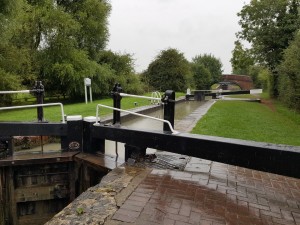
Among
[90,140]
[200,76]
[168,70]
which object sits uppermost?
[168,70]

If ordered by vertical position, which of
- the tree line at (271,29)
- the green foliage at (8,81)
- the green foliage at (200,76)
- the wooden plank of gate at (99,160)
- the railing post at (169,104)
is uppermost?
the tree line at (271,29)

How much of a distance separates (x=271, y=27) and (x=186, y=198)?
21502 mm

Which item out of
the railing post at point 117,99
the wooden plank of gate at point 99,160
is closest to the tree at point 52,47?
the wooden plank of gate at point 99,160

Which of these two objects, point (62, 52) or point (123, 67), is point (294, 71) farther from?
point (123, 67)

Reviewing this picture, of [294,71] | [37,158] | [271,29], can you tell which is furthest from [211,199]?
[271,29]

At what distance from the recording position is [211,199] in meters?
3.35

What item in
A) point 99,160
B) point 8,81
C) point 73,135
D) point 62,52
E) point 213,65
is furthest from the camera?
point 213,65

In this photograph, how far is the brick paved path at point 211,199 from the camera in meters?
2.91

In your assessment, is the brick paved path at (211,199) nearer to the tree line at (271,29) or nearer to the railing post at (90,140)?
the railing post at (90,140)

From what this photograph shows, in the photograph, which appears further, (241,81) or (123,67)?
(241,81)

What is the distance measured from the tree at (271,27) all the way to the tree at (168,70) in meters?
8.92

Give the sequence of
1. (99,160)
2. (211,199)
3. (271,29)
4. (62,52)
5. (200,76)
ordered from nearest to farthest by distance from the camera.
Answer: (211,199) → (99,160) → (62,52) → (271,29) → (200,76)

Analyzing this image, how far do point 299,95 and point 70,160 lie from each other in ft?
39.4

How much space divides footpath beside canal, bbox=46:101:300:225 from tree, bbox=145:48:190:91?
26981 millimetres
